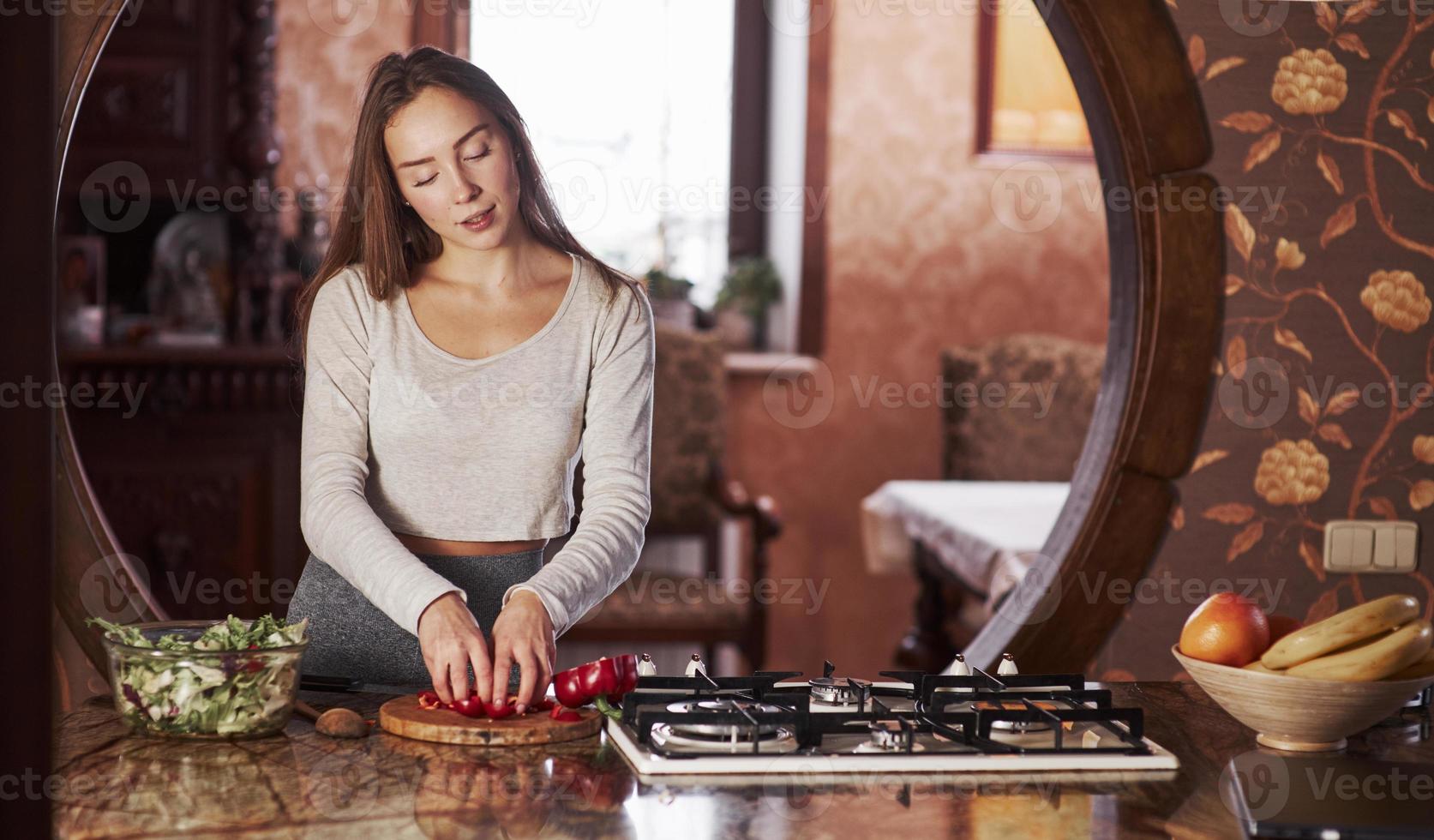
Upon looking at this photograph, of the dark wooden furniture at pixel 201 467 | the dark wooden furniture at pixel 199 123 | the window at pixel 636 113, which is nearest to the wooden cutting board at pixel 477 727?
the dark wooden furniture at pixel 201 467

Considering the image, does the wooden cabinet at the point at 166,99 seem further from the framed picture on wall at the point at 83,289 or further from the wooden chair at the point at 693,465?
the wooden chair at the point at 693,465

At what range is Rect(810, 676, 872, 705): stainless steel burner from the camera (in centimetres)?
132

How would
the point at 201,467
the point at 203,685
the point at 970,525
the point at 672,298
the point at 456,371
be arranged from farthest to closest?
1. the point at 672,298
2. the point at 201,467
3. the point at 970,525
4. the point at 456,371
5. the point at 203,685

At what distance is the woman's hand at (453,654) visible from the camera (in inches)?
48.9

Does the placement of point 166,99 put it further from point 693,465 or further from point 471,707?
point 471,707

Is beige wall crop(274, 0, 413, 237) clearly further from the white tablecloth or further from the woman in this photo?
the woman

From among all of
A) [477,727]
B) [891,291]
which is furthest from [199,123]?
[477,727]

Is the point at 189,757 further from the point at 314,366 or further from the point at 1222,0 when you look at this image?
the point at 1222,0

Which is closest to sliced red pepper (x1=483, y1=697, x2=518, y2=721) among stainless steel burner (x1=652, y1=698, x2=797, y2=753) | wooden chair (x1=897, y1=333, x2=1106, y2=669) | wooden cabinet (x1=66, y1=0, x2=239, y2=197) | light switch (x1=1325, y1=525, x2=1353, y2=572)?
stainless steel burner (x1=652, y1=698, x2=797, y2=753)

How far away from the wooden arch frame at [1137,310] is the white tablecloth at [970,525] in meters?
0.71

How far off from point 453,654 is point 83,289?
278 centimetres

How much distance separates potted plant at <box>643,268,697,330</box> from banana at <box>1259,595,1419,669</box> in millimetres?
2973

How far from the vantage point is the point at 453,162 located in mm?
1489

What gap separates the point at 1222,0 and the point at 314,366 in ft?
3.98
